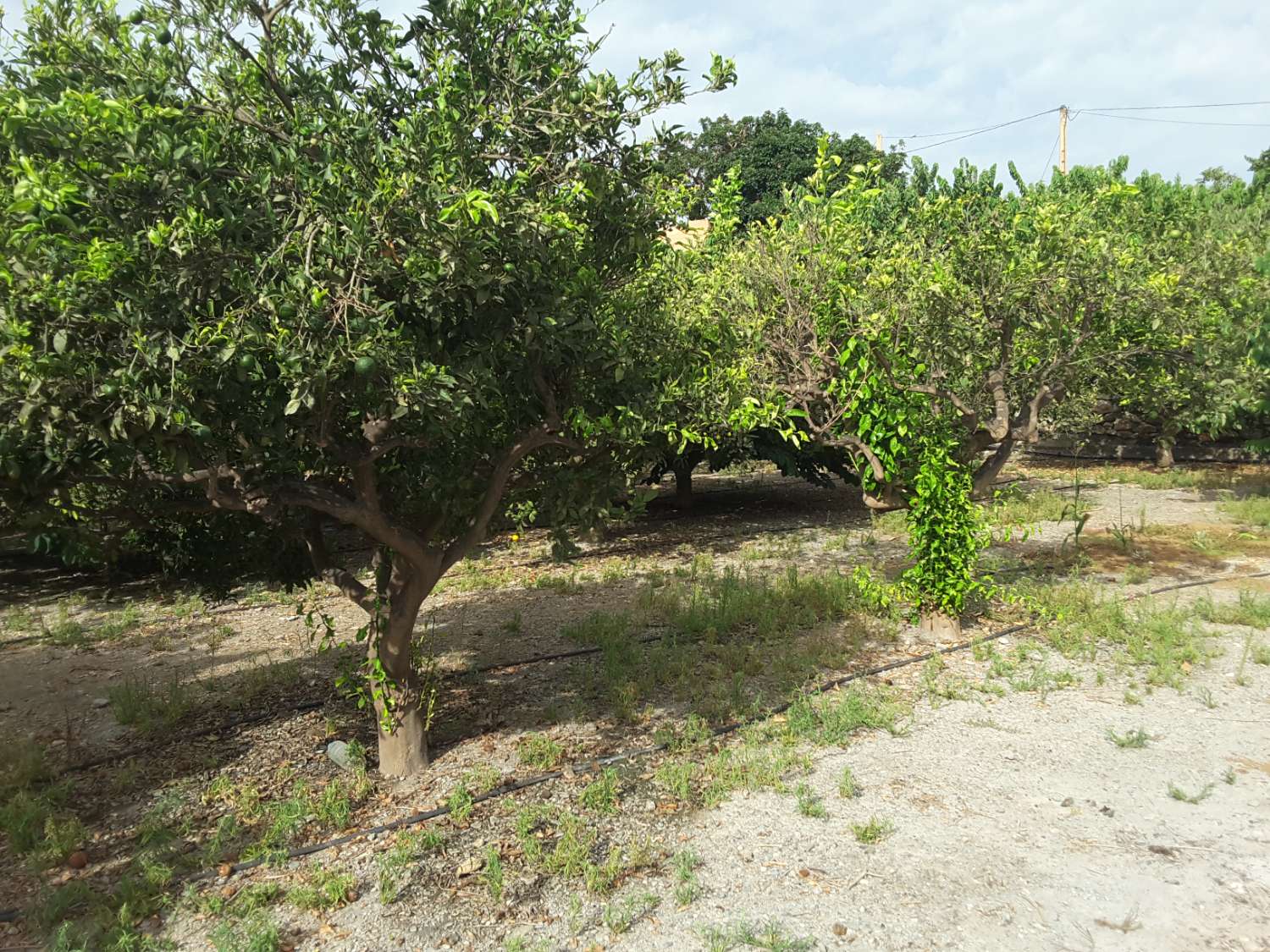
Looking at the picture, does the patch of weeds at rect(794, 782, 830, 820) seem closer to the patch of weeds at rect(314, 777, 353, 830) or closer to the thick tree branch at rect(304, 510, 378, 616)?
the patch of weeds at rect(314, 777, 353, 830)

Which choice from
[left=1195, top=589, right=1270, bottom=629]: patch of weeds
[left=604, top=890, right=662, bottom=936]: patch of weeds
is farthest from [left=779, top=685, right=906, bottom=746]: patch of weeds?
[left=1195, top=589, right=1270, bottom=629]: patch of weeds

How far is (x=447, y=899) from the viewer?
4.14 m

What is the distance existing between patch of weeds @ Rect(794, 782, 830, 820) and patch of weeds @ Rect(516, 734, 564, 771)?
1.52 m

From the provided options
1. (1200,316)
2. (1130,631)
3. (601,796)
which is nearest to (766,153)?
(1200,316)

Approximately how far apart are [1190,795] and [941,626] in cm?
306

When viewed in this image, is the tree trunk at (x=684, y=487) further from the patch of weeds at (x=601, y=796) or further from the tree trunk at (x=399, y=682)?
the patch of weeds at (x=601, y=796)

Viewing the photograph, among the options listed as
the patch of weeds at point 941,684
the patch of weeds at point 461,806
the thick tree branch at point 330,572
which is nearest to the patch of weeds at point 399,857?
the patch of weeds at point 461,806

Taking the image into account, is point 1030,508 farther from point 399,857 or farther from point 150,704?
point 150,704

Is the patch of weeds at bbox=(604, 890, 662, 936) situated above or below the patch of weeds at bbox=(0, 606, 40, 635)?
below

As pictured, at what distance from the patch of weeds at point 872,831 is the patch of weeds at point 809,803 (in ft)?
0.66

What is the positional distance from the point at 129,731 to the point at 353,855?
287 cm

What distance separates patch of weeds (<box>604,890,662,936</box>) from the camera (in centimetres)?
386

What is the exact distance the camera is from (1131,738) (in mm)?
5590

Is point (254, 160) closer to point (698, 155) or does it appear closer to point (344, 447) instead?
point (344, 447)
